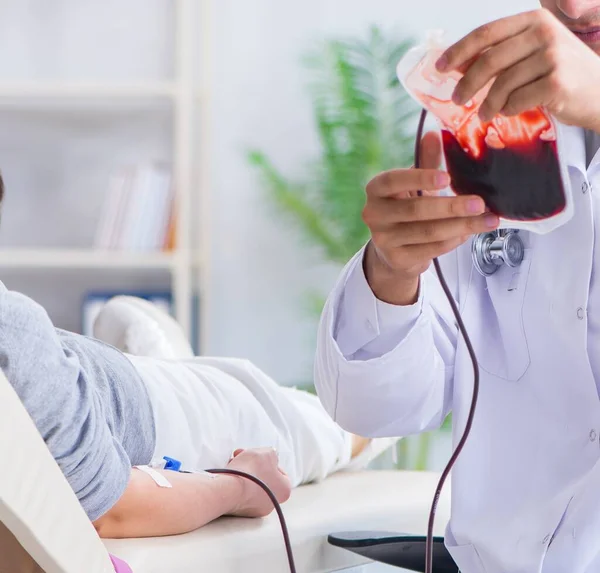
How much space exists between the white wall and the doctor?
198 cm

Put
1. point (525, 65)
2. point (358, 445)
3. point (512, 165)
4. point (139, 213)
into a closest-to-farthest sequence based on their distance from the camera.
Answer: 1. point (525, 65)
2. point (512, 165)
3. point (358, 445)
4. point (139, 213)

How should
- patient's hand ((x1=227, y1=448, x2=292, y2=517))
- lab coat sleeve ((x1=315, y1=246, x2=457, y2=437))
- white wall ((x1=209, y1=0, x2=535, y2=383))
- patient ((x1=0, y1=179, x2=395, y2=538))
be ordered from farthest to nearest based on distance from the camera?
white wall ((x1=209, y1=0, x2=535, y2=383)), patient's hand ((x1=227, y1=448, x2=292, y2=517)), lab coat sleeve ((x1=315, y1=246, x2=457, y2=437)), patient ((x1=0, y1=179, x2=395, y2=538))

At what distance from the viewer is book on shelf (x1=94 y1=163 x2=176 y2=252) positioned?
2871mm

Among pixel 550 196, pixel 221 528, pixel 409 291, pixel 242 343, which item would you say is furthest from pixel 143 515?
pixel 242 343

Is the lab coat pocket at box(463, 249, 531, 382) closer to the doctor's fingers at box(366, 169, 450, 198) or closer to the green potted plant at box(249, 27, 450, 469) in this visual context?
the doctor's fingers at box(366, 169, 450, 198)

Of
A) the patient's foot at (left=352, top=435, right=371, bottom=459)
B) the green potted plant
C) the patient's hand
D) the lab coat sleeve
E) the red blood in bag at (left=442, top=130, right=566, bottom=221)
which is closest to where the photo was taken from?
the red blood in bag at (left=442, top=130, right=566, bottom=221)

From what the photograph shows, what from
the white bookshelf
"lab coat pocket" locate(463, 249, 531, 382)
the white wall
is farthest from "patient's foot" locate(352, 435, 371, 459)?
the white wall

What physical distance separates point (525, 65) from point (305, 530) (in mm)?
683

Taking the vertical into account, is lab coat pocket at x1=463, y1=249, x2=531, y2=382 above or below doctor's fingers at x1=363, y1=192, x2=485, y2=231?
below

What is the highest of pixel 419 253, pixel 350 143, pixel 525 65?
pixel 525 65

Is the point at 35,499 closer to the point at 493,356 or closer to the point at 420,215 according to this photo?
the point at 420,215

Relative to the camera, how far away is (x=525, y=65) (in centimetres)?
66

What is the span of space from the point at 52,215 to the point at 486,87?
2.56 m

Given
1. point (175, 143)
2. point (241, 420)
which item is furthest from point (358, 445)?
point (175, 143)
